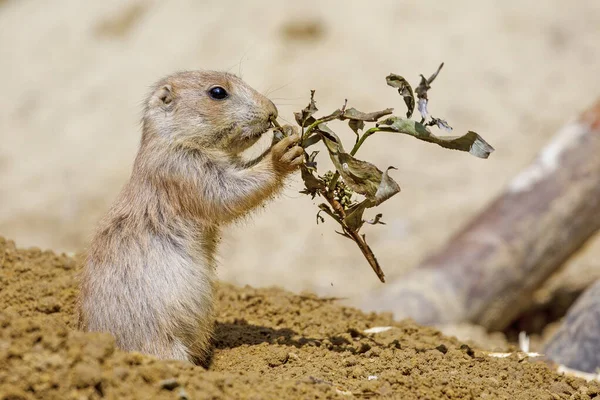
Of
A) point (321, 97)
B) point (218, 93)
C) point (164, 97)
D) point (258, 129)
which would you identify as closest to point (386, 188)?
point (258, 129)

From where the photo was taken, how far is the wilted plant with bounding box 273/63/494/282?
4.74 meters

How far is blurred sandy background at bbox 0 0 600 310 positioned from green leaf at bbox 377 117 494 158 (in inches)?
270

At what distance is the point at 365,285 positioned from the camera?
12.0 metres

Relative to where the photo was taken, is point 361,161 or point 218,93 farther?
point 218,93

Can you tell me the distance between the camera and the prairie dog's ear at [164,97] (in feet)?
18.5

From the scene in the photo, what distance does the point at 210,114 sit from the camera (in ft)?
18.0

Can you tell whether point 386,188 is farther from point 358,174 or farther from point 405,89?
point 405,89

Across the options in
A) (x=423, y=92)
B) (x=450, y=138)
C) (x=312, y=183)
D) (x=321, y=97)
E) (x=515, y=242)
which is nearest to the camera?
(x=423, y=92)

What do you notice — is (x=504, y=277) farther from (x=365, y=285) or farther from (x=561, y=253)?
(x=365, y=285)

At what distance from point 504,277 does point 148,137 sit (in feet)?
17.2

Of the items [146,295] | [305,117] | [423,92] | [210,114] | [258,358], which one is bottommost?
[258,358]

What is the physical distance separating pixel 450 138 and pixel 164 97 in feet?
6.76

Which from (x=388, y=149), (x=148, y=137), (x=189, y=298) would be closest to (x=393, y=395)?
(x=189, y=298)

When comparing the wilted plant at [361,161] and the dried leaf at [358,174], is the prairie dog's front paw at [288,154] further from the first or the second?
the dried leaf at [358,174]
